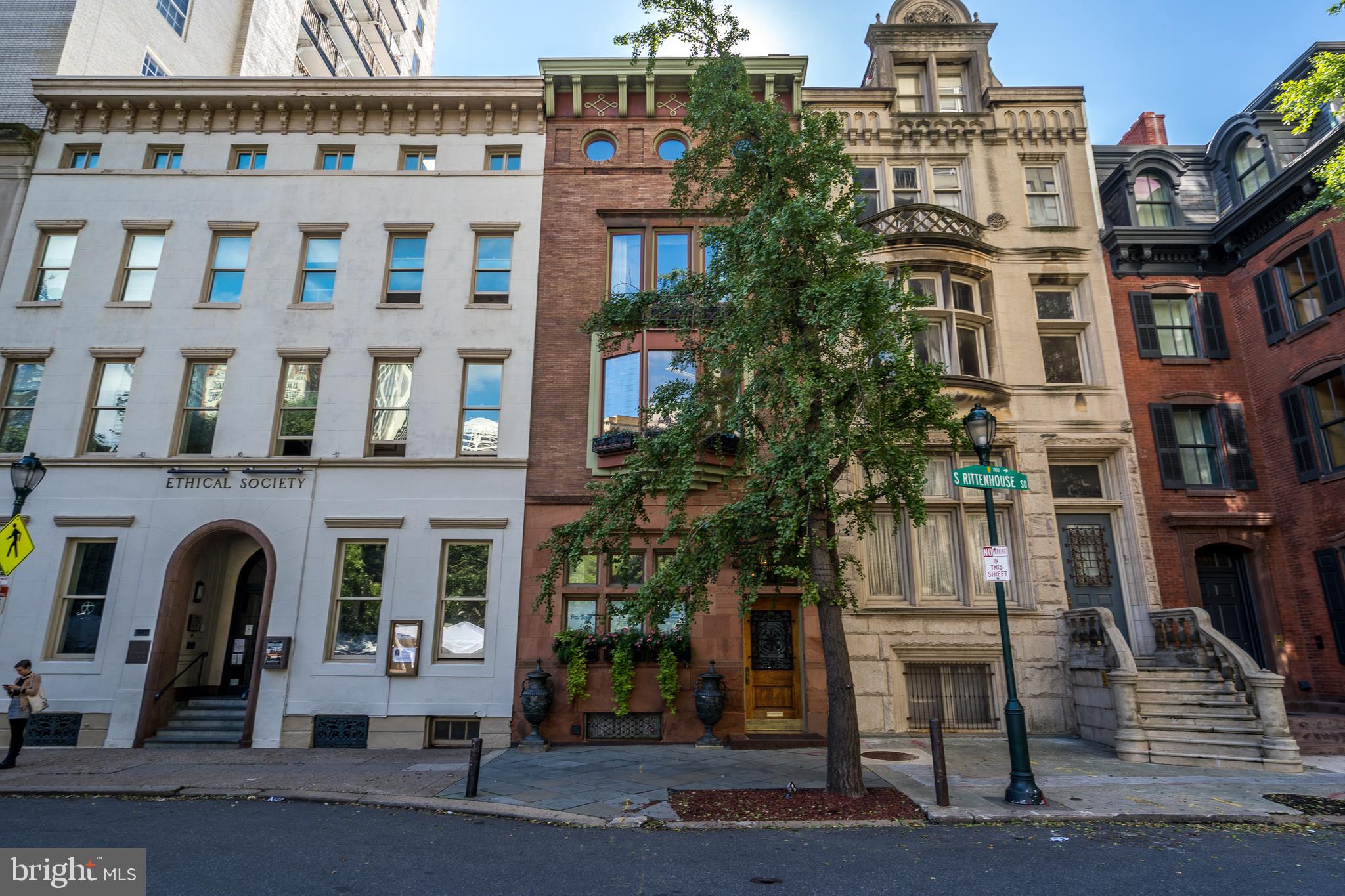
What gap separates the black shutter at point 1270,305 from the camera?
16.4 m

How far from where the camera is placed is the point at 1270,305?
655 inches

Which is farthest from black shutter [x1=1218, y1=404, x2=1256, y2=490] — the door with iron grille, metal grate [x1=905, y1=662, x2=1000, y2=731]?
metal grate [x1=905, y1=662, x2=1000, y2=731]

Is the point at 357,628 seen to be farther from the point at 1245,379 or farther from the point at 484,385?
the point at 1245,379

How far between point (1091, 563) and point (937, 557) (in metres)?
3.49

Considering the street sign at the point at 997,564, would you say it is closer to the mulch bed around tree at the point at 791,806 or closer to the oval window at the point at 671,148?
the mulch bed around tree at the point at 791,806

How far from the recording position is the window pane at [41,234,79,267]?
1730 centimetres

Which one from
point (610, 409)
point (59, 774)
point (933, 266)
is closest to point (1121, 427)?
point (933, 266)

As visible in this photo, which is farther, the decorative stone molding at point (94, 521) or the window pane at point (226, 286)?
the window pane at point (226, 286)

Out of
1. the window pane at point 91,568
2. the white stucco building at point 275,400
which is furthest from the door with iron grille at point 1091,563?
the window pane at point 91,568

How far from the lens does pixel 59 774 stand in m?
11.4

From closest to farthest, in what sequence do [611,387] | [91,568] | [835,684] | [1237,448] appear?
1. [835,684]
2. [91,568]
3. [611,387]
4. [1237,448]

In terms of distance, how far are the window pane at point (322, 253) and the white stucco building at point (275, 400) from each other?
0.09 m

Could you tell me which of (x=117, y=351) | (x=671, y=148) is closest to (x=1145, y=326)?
(x=671, y=148)

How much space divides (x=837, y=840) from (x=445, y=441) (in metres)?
11.3
